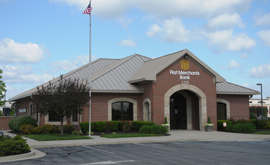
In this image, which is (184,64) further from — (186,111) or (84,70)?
(84,70)

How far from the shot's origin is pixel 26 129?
1010 inches

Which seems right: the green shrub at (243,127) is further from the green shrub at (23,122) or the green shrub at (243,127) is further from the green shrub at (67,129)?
the green shrub at (23,122)

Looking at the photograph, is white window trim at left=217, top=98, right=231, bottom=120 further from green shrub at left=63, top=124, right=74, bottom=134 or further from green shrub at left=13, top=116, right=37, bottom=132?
green shrub at left=13, top=116, right=37, bottom=132

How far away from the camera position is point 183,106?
30.4m

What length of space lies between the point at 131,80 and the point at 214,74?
24.7 ft

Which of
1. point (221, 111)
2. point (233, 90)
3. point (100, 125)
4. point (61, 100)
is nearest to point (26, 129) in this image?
point (100, 125)

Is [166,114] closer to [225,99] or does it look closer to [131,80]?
[131,80]

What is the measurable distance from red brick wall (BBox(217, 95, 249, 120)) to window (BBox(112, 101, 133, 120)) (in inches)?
379

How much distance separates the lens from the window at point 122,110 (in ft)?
91.0

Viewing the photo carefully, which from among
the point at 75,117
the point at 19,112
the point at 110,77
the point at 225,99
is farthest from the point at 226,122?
the point at 19,112

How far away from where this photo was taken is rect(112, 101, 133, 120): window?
27.8 metres

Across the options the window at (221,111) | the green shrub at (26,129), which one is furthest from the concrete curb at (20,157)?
the window at (221,111)

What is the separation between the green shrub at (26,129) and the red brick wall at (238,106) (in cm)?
1826

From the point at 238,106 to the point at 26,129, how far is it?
67.3 ft
